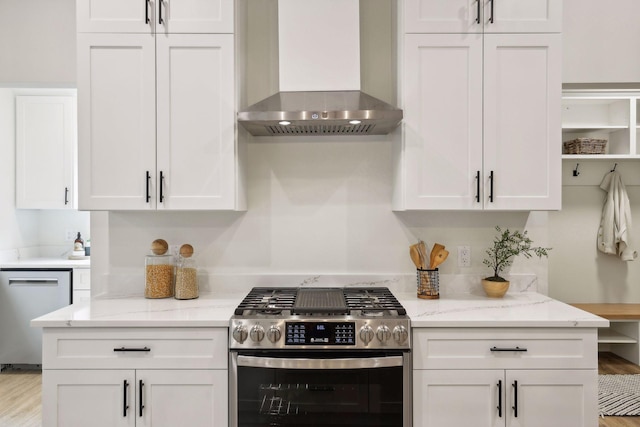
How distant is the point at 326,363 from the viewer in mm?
1953

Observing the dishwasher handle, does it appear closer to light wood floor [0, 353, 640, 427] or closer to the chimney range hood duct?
light wood floor [0, 353, 640, 427]

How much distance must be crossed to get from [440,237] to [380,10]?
53.7 inches

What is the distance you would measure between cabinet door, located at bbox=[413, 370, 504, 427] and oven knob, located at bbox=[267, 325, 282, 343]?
0.62 meters

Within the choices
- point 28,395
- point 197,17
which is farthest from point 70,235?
point 197,17

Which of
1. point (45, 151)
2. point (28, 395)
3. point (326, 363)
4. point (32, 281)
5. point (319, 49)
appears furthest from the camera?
point (45, 151)

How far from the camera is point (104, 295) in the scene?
263cm

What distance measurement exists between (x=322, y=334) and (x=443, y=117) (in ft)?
3.98

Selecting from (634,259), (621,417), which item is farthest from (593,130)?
(621,417)

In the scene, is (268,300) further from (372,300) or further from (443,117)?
(443,117)

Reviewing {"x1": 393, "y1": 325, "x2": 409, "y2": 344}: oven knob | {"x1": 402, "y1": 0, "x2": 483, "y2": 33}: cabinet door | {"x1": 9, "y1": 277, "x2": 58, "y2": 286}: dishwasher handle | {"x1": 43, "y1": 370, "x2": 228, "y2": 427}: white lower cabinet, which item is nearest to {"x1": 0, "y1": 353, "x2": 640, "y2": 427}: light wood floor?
{"x1": 9, "y1": 277, "x2": 58, "y2": 286}: dishwasher handle

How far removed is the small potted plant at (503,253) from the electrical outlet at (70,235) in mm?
4081

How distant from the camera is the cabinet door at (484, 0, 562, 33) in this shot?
229 cm

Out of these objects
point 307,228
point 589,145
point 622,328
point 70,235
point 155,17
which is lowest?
point 622,328

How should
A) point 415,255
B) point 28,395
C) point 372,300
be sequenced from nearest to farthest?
point 372,300 → point 415,255 → point 28,395
